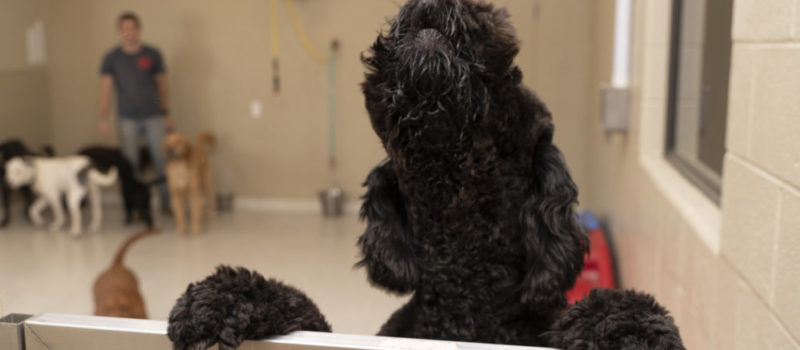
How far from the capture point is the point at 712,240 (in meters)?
1.37

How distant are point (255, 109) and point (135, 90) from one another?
0.97 meters

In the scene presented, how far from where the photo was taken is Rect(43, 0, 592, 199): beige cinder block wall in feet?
17.6

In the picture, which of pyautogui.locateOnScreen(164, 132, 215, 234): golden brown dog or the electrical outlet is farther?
the electrical outlet

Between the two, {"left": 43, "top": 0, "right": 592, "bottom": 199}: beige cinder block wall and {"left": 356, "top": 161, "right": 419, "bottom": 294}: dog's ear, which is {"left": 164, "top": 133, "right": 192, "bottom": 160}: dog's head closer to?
{"left": 43, "top": 0, "right": 592, "bottom": 199}: beige cinder block wall

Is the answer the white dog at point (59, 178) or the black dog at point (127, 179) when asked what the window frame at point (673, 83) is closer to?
the black dog at point (127, 179)

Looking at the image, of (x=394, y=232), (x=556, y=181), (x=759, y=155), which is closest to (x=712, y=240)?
(x=759, y=155)

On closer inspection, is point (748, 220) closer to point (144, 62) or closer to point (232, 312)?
point (232, 312)

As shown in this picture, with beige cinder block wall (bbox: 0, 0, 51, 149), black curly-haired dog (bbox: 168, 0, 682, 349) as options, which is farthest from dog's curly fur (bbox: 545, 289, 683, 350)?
beige cinder block wall (bbox: 0, 0, 51, 149)

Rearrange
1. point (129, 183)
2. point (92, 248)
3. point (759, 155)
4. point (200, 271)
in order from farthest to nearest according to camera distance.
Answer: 1. point (129, 183)
2. point (92, 248)
3. point (200, 271)
4. point (759, 155)

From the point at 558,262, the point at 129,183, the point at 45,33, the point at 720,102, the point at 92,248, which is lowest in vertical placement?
the point at 92,248

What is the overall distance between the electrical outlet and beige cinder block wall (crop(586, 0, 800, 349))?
4086 mm

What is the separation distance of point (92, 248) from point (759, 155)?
4.40 metres

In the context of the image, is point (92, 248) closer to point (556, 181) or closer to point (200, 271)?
point (200, 271)

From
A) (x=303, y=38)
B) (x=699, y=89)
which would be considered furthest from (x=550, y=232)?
(x=303, y=38)
